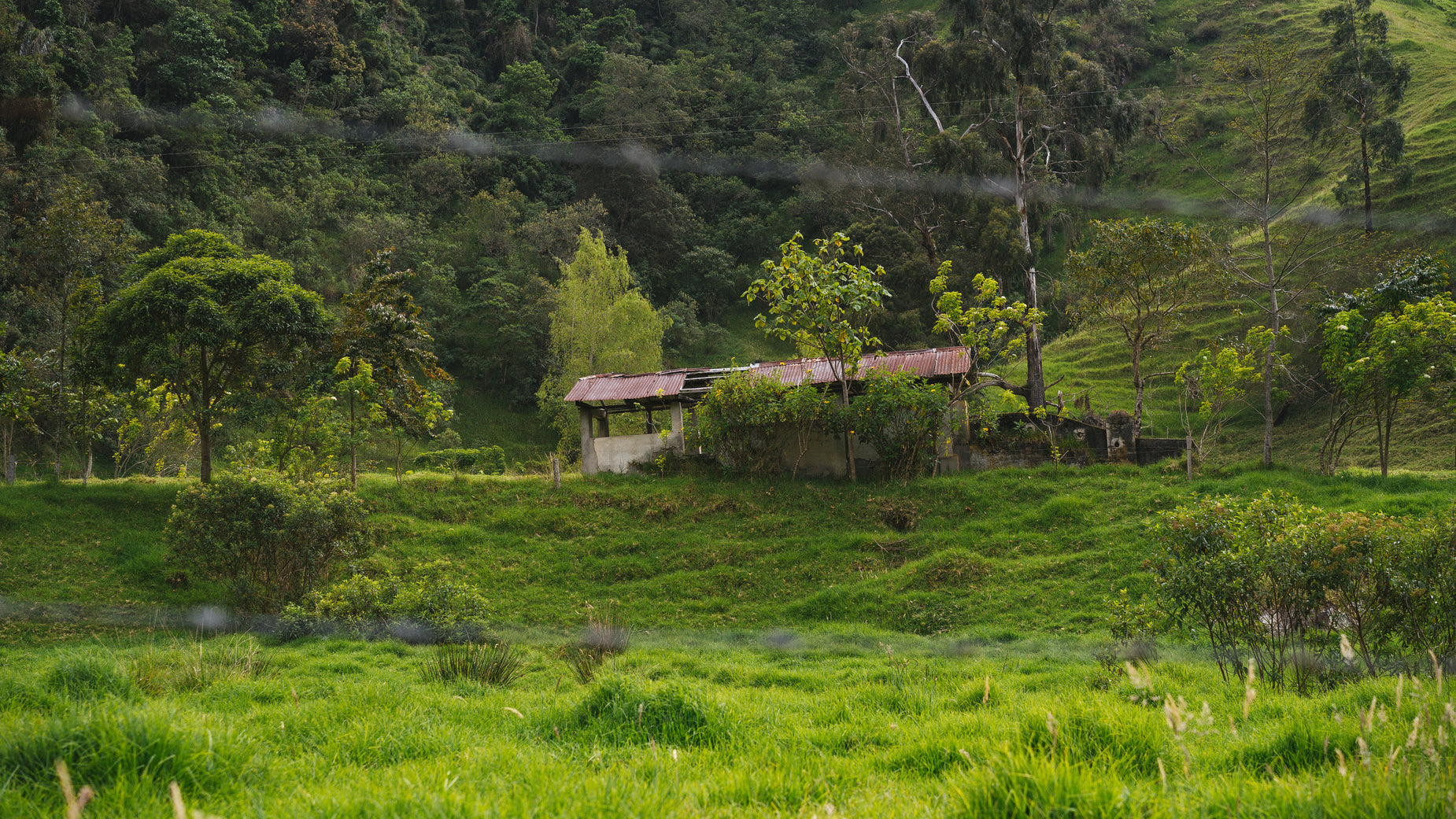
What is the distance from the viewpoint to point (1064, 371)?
34625 mm

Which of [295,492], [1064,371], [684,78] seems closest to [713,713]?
[295,492]

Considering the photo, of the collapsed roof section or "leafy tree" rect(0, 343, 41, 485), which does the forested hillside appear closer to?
"leafy tree" rect(0, 343, 41, 485)

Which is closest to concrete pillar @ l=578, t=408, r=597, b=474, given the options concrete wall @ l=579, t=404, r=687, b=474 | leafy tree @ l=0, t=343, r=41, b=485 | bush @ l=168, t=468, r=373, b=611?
concrete wall @ l=579, t=404, r=687, b=474

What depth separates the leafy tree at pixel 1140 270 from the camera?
21.8 meters

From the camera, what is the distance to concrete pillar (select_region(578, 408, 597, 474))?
Result: 23609mm

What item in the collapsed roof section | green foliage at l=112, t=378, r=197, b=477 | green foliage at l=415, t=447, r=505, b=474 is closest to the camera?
green foliage at l=112, t=378, r=197, b=477

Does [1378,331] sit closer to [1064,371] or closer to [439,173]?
[1064,371]

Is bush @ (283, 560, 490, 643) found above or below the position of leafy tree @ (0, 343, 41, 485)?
below

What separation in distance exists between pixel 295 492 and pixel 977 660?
457 inches

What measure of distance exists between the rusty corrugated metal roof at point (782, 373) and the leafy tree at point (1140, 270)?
4275 millimetres

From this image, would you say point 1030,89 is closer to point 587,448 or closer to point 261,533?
point 587,448

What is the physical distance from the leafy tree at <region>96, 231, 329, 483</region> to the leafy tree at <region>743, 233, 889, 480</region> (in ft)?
36.0

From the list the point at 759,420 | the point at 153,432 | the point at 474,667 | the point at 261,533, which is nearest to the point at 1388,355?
the point at 759,420

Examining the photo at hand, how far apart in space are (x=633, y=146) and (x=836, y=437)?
4240 centimetres
